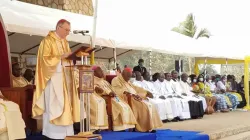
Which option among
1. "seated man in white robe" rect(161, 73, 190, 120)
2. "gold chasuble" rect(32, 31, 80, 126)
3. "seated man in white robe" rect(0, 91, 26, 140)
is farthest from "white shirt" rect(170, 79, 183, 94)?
"seated man in white robe" rect(0, 91, 26, 140)

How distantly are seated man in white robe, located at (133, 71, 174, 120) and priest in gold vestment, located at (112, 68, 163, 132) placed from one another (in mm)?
2112

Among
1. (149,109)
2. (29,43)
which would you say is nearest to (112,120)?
(149,109)

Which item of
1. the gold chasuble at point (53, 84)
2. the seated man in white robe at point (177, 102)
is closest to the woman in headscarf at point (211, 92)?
the seated man in white robe at point (177, 102)

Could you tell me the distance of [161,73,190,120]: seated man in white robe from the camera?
12289mm

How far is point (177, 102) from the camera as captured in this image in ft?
40.5

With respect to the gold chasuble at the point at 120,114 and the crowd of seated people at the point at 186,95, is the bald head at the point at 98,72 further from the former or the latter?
the crowd of seated people at the point at 186,95

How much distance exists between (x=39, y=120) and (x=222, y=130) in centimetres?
430

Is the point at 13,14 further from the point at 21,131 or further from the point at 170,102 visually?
the point at 170,102

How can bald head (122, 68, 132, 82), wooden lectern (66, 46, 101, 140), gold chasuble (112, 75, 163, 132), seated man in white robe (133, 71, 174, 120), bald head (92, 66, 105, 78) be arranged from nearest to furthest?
wooden lectern (66, 46, 101, 140) < bald head (92, 66, 105, 78) < gold chasuble (112, 75, 163, 132) < bald head (122, 68, 132, 82) < seated man in white robe (133, 71, 174, 120)

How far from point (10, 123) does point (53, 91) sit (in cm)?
83

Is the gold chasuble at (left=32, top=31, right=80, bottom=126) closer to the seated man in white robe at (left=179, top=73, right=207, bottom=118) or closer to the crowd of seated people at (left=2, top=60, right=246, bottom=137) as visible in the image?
the crowd of seated people at (left=2, top=60, right=246, bottom=137)

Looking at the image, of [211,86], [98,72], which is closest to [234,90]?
[211,86]

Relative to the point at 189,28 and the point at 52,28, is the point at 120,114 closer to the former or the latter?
the point at 52,28

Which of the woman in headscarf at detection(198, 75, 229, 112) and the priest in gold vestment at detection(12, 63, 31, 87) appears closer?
the priest in gold vestment at detection(12, 63, 31, 87)
